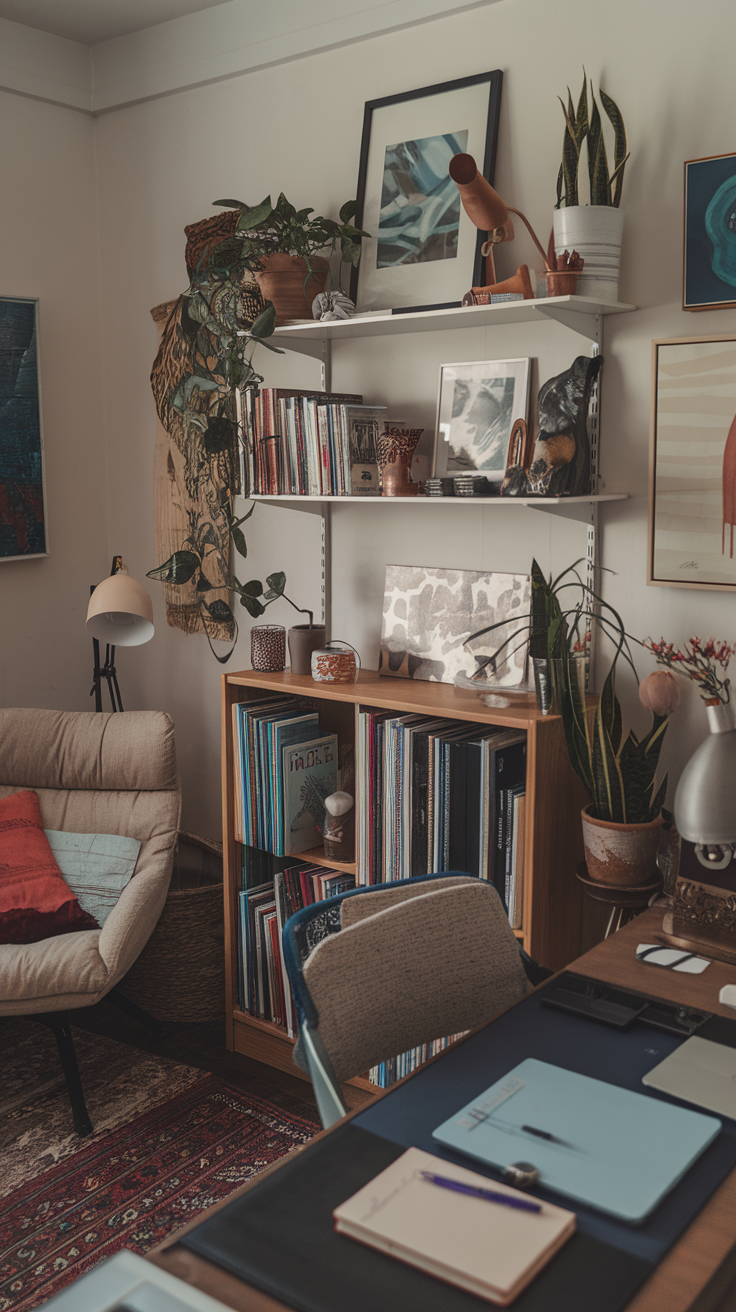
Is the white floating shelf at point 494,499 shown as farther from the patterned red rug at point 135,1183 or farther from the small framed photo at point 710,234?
the patterned red rug at point 135,1183

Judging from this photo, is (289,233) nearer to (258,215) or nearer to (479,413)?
(258,215)

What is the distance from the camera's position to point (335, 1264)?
1018 millimetres

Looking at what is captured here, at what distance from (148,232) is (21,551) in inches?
41.7

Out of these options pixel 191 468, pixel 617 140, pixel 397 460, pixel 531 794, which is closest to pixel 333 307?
pixel 397 460

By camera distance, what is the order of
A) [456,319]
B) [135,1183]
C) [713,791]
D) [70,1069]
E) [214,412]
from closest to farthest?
[713,791] → [135,1183] → [456,319] → [70,1069] → [214,412]

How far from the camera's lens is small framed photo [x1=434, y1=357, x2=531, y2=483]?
95.5 inches

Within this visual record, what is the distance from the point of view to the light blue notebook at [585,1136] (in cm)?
112

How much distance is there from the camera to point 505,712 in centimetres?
224

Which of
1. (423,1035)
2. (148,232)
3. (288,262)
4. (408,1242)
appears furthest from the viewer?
(148,232)

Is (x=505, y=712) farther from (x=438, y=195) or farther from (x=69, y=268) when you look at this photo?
(x=69, y=268)

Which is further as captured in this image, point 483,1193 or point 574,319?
point 574,319

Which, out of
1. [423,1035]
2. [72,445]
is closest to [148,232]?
[72,445]

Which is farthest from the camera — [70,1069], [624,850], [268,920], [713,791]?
[268,920]

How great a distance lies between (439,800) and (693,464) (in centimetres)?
90
